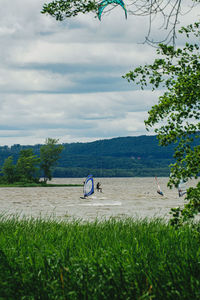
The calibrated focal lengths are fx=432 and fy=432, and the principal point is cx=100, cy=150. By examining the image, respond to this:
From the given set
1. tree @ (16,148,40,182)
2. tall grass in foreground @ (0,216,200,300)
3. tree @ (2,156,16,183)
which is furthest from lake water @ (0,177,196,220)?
tree @ (2,156,16,183)

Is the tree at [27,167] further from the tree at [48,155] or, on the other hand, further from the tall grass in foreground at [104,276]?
the tall grass in foreground at [104,276]

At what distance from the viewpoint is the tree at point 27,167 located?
306 ft

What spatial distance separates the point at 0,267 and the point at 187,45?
430cm

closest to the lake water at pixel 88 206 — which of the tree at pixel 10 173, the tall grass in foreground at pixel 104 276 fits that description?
the tall grass in foreground at pixel 104 276

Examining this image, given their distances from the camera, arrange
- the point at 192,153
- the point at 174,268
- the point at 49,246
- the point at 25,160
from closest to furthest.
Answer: the point at 192,153, the point at 174,268, the point at 49,246, the point at 25,160

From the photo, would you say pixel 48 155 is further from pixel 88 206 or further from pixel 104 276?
pixel 104 276

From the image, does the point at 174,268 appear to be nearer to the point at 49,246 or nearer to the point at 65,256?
the point at 65,256

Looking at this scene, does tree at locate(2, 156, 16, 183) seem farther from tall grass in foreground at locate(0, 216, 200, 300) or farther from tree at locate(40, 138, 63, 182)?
tall grass in foreground at locate(0, 216, 200, 300)

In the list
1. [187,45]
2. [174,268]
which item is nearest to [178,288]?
[174,268]

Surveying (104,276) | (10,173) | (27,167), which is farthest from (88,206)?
(10,173)

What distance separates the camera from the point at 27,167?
303 feet

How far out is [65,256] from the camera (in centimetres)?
682

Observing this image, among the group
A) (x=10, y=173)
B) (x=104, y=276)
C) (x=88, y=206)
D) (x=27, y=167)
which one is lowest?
(x=88, y=206)

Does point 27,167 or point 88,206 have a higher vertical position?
point 27,167
